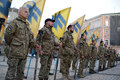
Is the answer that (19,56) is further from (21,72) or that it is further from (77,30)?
(77,30)

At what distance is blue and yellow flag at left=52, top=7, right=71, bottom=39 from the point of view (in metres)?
8.29

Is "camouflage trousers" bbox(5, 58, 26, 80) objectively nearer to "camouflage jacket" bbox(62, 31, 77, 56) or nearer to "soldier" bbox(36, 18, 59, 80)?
"soldier" bbox(36, 18, 59, 80)

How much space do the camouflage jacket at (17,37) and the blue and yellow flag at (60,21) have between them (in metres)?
4.73

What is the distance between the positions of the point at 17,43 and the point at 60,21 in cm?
555

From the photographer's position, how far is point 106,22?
166 ft

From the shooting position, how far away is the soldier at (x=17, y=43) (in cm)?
319

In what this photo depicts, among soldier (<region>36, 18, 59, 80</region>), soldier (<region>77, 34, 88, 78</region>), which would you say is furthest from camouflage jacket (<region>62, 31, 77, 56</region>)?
soldier (<region>77, 34, 88, 78</region>)

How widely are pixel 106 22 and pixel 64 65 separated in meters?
48.6

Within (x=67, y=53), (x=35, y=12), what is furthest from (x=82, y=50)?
(x=35, y=12)

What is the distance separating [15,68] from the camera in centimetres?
321

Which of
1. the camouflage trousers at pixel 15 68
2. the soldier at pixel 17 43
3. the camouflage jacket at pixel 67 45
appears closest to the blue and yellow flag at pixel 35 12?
the camouflage jacket at pixel 67 45

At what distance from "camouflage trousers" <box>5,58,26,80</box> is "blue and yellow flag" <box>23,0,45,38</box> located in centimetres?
323

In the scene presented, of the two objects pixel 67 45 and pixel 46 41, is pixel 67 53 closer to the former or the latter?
pixel 67 45

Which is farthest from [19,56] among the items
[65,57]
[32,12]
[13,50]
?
[32,12]
